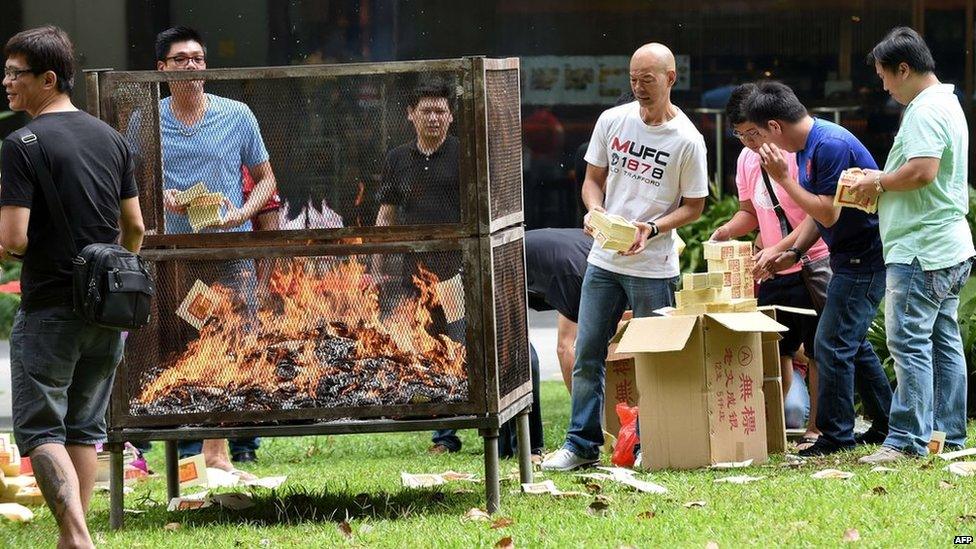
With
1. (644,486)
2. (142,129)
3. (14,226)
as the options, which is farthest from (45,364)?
(644,486)

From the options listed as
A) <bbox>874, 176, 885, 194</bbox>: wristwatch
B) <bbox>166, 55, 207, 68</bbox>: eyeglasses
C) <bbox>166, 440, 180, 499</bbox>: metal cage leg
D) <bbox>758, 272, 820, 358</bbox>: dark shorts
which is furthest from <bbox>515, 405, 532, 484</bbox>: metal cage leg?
<bbox>166, 55, 207, 68</bbox>: eyeglasses

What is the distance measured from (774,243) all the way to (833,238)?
2.63 feet

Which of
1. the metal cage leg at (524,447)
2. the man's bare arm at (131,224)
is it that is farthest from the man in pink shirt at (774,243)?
the man's bare arm at (131,224)

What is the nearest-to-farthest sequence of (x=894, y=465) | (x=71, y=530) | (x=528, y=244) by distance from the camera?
(x=71, y=530), (x=894, y=465), (x=528, y=244)

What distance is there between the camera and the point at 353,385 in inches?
223

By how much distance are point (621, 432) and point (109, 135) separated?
3.00m

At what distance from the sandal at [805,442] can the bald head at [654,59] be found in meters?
1.99

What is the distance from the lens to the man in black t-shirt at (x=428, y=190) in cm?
560

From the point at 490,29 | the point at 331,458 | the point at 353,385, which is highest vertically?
the point at 490,29

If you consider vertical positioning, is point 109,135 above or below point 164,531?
above

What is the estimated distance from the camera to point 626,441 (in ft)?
23.7

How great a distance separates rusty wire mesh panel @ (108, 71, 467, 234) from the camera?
559 cm

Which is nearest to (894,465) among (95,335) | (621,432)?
(621,432)

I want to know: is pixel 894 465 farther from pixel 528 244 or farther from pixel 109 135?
pixel 109 135
